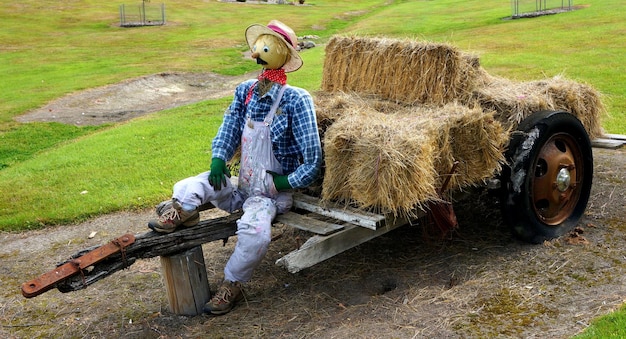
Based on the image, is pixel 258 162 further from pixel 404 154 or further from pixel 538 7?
pixel 538 7

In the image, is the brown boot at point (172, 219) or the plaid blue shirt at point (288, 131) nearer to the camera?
the brown boot at point (172, 219)

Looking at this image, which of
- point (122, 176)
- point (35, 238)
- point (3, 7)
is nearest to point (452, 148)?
point (35, 238)

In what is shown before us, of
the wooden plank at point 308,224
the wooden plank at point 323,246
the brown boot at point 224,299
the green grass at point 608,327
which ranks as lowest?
the brown boot at point 224,299

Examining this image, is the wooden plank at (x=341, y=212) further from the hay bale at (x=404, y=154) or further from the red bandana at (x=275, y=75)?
the red bandana at (x=275, y=75)

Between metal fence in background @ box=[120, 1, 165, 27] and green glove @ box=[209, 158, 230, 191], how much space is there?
40101 mm

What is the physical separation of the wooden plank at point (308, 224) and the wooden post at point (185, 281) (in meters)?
0.71

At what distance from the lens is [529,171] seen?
17.0 feet

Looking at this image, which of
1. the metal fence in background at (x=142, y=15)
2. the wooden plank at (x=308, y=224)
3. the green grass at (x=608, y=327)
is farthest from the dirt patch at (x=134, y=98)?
the metal fence in background at (x=142, y=15)

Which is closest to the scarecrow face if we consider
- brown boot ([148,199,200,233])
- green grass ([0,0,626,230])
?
brown boot ([148,199,200,233])

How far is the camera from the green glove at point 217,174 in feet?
16.7

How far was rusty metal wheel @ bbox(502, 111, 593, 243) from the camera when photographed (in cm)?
520

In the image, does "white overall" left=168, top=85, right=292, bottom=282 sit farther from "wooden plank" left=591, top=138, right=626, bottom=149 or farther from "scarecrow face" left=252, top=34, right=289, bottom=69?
"wooden plank" left=591, top=138, right=626, bottom=149

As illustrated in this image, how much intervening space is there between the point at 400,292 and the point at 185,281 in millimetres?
1630

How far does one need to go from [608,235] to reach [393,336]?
8.22 ft
